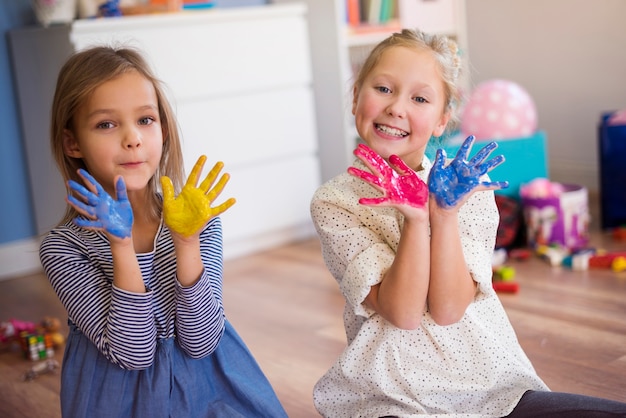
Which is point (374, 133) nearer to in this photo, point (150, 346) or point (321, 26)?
point (150, 346)

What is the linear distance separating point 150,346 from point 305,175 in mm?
2256

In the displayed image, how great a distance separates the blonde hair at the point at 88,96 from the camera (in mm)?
1433

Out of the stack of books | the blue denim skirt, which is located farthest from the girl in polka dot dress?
the stack of books

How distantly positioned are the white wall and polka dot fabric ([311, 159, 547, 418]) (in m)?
2.58

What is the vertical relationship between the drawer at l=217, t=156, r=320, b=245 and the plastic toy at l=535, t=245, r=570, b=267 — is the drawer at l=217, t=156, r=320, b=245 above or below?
above

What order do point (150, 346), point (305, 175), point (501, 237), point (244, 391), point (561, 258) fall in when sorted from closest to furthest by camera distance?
point (150, 346)
point (244, 391)
point (561, 258)
point (501, 237)
point (305, 175)

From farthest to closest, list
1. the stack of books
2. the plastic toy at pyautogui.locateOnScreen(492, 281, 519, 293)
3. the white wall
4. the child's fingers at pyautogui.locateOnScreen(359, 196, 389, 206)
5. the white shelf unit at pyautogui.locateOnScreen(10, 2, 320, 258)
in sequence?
the stack of books < the white wall < the white shelf unit at pyautogui.locateOnScreen(10, 2, 320, 258) < the plastic toy at pyautogui.locateOnScreen(492, 281, 519, 293) < the child's fingers at pyautogui.locateOnScreen(359, 196, 389, 206)

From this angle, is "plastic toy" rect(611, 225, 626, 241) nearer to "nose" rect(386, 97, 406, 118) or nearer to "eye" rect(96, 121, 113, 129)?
"nose" rect(386, 97, 406, 118)

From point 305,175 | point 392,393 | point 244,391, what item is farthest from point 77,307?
point 305,175

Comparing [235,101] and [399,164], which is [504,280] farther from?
[399,164]

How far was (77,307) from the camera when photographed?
139cm

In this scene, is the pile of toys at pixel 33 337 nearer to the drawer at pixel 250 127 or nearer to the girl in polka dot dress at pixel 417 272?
→ the drawer at pixel 250 127

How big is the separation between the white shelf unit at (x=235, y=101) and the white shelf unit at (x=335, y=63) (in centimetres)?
12

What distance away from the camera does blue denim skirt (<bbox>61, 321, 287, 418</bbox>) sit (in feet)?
4.64
